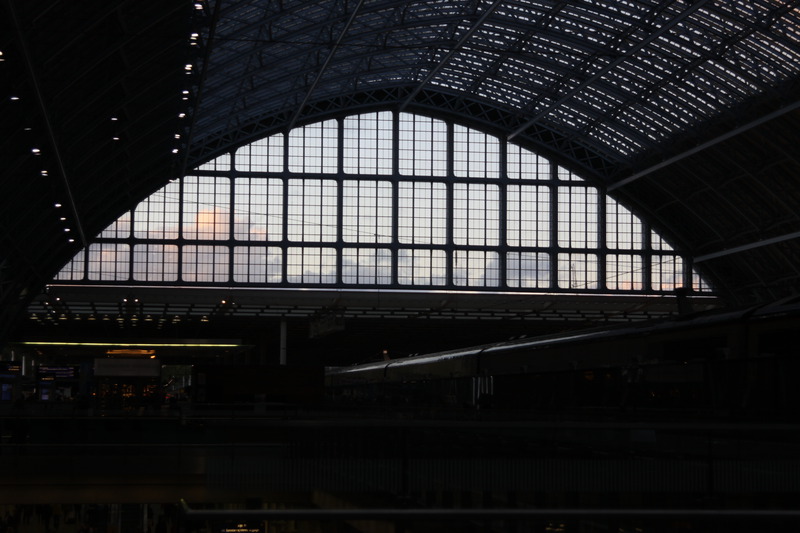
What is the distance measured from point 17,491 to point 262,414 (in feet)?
34.5

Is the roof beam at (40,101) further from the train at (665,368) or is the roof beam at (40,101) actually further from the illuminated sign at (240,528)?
the illuminated sign at (240,528)

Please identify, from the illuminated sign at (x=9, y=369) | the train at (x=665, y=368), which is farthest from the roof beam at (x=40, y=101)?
the train at (x=665, y=368)

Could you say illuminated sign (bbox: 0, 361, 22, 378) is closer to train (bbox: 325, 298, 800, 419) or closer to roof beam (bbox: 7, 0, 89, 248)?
roof beam (bbox: 7, 0, 89, 248)

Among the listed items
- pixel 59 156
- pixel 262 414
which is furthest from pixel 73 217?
pixel 262 414

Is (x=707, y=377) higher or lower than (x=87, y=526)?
higher

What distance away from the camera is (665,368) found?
2053cm

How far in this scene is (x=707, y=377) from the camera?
18.5m

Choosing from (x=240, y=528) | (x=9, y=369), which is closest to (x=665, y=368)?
(x=240, y=528)

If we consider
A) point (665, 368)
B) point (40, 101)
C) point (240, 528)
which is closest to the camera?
point (240, 528)

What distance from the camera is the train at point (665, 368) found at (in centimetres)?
1684

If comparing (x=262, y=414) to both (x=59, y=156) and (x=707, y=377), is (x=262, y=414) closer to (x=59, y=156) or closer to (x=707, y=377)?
(x=59, y=156)

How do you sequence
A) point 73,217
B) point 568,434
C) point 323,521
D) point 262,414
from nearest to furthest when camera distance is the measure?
point 323,521, point 568,434, point 262,414, point 73,217

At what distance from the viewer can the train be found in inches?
663

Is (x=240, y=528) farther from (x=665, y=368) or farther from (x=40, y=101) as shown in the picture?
(x=40, y=101)
